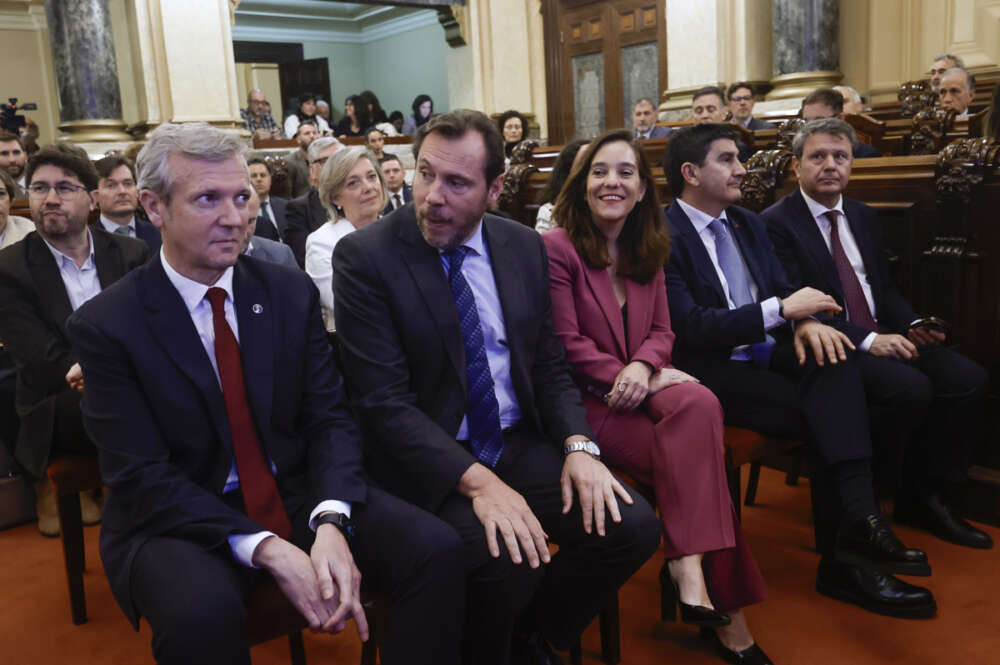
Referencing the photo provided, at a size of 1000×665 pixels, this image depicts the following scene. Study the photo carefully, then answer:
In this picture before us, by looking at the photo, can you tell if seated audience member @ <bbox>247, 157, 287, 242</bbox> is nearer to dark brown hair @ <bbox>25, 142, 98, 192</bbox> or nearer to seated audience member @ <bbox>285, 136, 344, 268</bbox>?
seated audience member @ <bbox>285, 136, 344, 268</bbox>

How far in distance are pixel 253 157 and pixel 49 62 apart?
965 centimetres

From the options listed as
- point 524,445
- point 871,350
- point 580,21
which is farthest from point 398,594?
point 580,21

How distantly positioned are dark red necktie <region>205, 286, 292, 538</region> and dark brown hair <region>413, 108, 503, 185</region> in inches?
23.4

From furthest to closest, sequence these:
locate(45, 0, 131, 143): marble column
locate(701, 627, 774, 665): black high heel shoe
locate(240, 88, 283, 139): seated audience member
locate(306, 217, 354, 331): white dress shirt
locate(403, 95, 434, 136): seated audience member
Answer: locate(403, 95, 434, 136): seated audience member
locate(240, 88, 283, 139): seated audience member
locate(45, 0, 131, 143): marble column
locate(306, 217, 354, 331): white dress shirt
locate(701, 627, 774, 665): black high heel shoe

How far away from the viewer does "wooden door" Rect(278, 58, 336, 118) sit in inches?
517

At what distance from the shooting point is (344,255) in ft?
6.38

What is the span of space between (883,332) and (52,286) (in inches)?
104

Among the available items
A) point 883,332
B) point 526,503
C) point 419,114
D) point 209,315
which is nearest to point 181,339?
point 209,315

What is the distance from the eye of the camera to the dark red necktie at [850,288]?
9.09 feet

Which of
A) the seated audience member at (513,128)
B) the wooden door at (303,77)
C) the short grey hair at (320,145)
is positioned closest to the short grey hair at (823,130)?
the short grey hair at (320,145)

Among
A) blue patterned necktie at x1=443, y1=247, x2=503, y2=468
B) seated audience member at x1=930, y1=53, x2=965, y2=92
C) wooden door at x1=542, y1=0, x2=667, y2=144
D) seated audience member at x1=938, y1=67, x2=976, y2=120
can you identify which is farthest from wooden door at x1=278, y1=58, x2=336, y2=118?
blue patterned necktie at x1=443, y1=247, x2=503, y2=468

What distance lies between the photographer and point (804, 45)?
719cm

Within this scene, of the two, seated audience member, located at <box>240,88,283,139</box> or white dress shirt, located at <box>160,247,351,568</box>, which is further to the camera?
seated audience member, located at <box>240,88,283,139</box>

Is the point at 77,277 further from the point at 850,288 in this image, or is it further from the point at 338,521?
the point at 850,288
